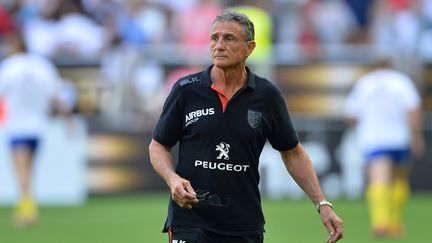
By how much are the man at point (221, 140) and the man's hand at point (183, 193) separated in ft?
1.05

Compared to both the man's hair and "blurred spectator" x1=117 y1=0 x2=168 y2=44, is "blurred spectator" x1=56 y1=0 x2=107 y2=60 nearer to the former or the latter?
"blurred spectator" x1=117 y1=0 x2=168 y2=44

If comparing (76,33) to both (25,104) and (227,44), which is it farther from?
(227,44)

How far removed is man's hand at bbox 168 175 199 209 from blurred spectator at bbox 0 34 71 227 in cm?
1104

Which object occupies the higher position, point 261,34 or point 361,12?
point 361,12

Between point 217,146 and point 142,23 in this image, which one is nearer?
point 217,146

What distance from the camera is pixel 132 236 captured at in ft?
55.2

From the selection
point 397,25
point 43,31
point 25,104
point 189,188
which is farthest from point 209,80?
point 397,25

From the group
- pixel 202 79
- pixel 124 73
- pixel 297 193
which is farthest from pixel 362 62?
pixel 202 79

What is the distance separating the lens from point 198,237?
8102mm

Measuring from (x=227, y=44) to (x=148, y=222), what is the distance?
1084cm

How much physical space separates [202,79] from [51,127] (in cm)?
1358

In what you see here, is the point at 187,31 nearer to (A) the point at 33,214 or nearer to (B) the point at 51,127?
(B) the point at 51,127

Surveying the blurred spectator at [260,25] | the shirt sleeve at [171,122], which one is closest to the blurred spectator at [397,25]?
the blurred spectator at [260,25]

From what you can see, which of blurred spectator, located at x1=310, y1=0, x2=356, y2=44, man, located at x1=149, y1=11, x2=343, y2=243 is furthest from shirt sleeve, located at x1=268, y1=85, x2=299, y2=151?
blurred spectator, located at x1=310, y1=0, x2=356, y2=44
